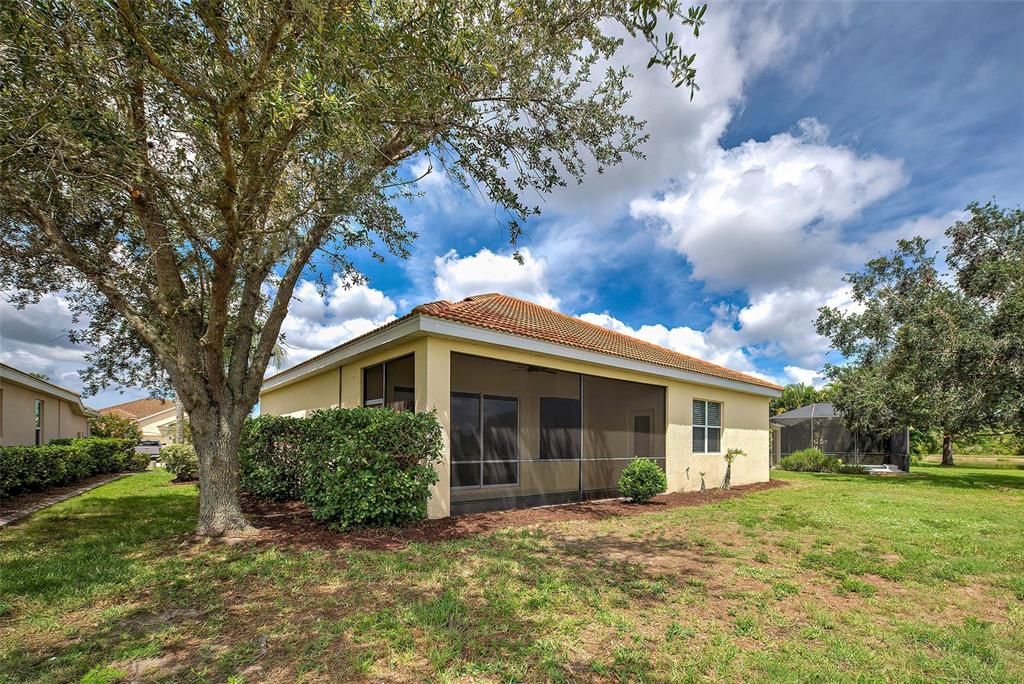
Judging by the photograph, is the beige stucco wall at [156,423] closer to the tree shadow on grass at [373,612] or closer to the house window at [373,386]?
the house window at [373,386]

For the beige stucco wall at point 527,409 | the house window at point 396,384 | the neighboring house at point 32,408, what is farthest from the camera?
the neighboring house at point 32,408

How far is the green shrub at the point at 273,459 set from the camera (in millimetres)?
9711

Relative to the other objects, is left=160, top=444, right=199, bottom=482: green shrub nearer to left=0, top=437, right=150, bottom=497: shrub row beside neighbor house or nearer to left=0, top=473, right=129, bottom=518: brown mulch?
left=0, top=473, right=129, bottom=518: brown mulch

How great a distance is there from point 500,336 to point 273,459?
229 inches

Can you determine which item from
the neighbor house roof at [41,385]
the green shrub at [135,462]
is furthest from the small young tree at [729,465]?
the green shrub at [135,462]

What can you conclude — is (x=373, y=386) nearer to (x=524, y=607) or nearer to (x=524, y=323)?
(x=524, y=323)

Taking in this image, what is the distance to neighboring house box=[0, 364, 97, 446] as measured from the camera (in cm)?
1346

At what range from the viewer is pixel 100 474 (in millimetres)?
17469

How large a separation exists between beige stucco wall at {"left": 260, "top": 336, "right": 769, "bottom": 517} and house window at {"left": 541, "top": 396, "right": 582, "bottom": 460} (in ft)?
2.26

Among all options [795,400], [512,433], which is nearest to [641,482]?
[512,433]

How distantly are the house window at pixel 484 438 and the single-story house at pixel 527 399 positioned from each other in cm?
2

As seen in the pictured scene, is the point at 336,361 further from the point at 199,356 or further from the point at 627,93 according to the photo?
the point at 627,93

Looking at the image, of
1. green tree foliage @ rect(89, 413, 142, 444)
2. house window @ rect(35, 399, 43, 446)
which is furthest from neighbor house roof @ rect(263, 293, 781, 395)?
green tree foliage @ rect(89, 413, 142, 444)

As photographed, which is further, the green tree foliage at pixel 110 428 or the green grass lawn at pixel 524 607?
the green tree foliage at pixel 110 428
